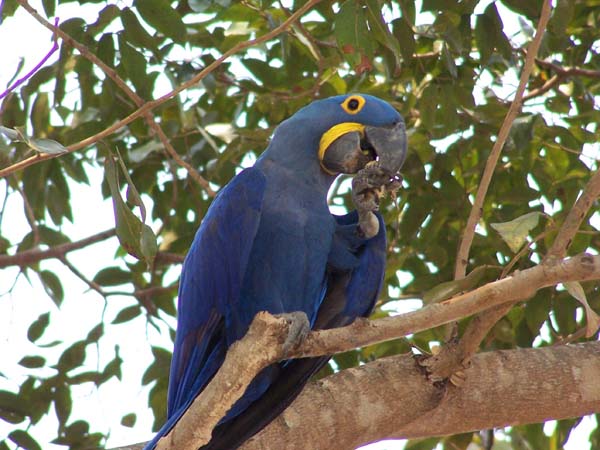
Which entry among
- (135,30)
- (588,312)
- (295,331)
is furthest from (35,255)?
(588,312)

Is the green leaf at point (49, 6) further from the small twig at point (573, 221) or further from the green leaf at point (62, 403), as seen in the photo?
the small twig at point (573, 221)

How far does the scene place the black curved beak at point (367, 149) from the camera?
112 inches

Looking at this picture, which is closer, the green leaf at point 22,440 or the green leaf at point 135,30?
the green leaf at point 135,30

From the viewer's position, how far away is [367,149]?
2945 mm

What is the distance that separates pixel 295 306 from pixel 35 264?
5.26ft

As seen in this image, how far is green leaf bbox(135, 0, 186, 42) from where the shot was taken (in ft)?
9.23

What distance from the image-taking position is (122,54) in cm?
296

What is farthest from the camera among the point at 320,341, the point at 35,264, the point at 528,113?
the point at 35,264

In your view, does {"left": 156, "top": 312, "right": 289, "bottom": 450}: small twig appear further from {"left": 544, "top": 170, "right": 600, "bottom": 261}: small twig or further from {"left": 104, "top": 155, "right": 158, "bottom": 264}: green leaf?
{"left": 544, "top": 170, "right": 600, "bottom": 261}: small twig

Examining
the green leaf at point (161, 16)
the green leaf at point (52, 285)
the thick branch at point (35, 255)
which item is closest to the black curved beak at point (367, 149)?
the green leaf at point (161, 16)

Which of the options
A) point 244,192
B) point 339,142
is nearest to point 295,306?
point 244,192

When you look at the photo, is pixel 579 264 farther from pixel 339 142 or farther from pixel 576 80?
pixel 576 80

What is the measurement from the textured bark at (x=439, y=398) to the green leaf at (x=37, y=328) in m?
1.42

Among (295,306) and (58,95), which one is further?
(58,95)
